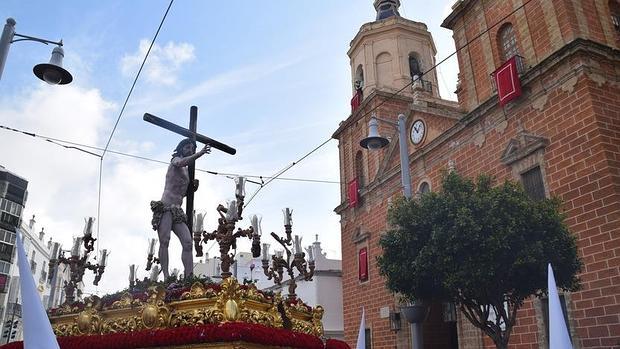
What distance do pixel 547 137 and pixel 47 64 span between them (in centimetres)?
1227

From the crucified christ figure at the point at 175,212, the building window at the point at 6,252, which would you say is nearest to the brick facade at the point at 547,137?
the crucified christ figure at the point at 175,212

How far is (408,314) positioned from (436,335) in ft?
34.6

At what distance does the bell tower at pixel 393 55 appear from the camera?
83.7 feet

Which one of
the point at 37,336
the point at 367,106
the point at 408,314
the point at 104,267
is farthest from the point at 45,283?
the point at 37,336

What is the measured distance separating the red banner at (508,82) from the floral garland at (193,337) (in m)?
11.9

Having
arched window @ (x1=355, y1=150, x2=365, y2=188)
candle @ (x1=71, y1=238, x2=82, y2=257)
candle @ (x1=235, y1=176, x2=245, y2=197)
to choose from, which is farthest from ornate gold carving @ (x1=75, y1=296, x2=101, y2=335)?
arched window @ (x1=355, y1=150, x2=365, y2=188)

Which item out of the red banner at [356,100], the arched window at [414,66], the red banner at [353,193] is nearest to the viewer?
the red banner at [353,193]

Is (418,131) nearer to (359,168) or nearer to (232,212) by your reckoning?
(359,168)

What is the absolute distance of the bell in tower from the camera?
29.1 m

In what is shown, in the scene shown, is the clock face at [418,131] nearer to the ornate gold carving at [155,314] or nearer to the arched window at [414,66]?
the arched window at [414,66]

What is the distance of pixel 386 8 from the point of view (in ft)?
97.0

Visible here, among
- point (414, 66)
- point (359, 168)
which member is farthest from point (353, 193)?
point (414, 66)

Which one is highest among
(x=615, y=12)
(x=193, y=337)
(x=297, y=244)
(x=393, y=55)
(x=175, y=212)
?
(x=393, y=55)

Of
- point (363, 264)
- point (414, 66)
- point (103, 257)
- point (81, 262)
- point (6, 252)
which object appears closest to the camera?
point (81, 262)
